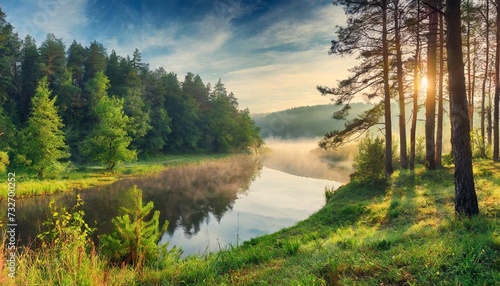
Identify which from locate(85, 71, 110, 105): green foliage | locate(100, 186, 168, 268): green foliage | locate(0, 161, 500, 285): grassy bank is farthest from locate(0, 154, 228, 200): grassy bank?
locate(0, 161, 500, 285): grassy bank

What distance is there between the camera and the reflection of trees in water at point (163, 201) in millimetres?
16500

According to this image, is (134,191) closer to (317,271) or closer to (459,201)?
(317,271)

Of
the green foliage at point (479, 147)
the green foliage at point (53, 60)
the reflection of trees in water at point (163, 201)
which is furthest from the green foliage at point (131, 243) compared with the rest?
the green foliage at point (53, 60)

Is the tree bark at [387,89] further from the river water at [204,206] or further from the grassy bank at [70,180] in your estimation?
the grassy bank at [70,180]

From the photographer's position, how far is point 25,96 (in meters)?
47.0

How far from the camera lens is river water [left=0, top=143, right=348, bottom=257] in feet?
48.2

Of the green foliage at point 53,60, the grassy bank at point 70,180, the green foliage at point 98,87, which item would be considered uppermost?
the green foliage at point 53,60

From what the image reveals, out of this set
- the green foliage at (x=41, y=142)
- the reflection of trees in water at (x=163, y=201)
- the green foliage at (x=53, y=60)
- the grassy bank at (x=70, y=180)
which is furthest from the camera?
the green foliage at (x=53, y=60)

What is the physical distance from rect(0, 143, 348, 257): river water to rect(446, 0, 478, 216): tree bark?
265 inches

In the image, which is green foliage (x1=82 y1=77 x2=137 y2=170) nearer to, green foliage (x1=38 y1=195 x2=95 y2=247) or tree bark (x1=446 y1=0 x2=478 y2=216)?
green foliage (x1=38 y1=195 x2=95 y2=247)

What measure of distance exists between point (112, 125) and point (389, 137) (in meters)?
30.4

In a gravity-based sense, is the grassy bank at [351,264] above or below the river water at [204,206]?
above

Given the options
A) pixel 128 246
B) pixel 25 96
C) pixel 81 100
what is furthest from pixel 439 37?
pixel 25 96

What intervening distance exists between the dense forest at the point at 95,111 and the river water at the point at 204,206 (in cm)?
705
